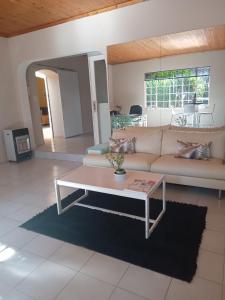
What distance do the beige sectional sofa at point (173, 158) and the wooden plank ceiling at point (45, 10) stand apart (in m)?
2.13

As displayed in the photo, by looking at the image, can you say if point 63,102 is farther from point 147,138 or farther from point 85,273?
point 85,273

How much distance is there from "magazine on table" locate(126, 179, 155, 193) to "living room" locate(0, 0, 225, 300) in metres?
0.05

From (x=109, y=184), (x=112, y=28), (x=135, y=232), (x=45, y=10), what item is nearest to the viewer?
(x=135, y=232)

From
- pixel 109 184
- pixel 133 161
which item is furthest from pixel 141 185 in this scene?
pixel 133 161

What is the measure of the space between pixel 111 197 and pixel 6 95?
12.7 feet

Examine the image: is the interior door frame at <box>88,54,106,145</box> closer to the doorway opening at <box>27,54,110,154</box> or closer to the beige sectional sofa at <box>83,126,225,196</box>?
the beige sectional sofa at <box>83,126,225,196</box>

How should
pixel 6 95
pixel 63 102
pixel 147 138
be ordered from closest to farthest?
pixel 147 138
pixel 6 95
pixel 63 102

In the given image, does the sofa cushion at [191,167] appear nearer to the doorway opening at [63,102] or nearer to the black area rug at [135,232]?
the black area rug at [135,232]

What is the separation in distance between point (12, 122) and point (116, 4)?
3.52m

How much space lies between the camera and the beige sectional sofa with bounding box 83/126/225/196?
9.03 ft

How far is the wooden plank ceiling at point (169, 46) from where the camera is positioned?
338 cm

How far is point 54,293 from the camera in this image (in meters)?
1.59

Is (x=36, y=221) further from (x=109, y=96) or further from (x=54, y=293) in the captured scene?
(x=109, y=96)

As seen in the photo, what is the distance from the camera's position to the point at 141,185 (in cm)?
224
